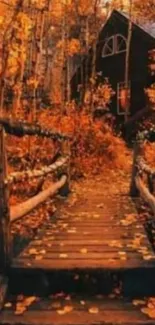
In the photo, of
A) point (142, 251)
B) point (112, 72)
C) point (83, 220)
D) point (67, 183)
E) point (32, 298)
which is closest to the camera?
point (32, 298)

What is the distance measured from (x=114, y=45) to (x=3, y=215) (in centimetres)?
3027

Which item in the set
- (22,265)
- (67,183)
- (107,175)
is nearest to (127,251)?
(22,265)

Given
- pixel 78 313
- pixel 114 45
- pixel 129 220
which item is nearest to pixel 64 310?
pixel 78 313

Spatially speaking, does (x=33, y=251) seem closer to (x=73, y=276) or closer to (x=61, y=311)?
(x=73, y=276)

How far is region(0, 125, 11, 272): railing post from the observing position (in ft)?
17.7

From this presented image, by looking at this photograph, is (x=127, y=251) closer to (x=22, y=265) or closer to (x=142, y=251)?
(x=142, y=251)

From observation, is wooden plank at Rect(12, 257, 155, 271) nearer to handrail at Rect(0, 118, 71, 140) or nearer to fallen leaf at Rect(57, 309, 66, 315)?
fallen leaf at Rect(57, 309, 66, 315)

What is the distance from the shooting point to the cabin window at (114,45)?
33750 millimetres

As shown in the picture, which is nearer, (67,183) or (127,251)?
(127,251)

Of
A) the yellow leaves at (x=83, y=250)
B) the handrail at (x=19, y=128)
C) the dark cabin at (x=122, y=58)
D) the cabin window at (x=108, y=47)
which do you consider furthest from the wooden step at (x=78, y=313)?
the cabin window at (x=108, y=47)

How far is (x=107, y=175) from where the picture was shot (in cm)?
1833

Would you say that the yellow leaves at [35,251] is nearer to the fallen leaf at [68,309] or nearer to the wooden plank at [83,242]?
the wooden plank at [83,242]

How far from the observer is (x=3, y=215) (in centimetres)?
541

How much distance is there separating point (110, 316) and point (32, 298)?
925 millimetres
